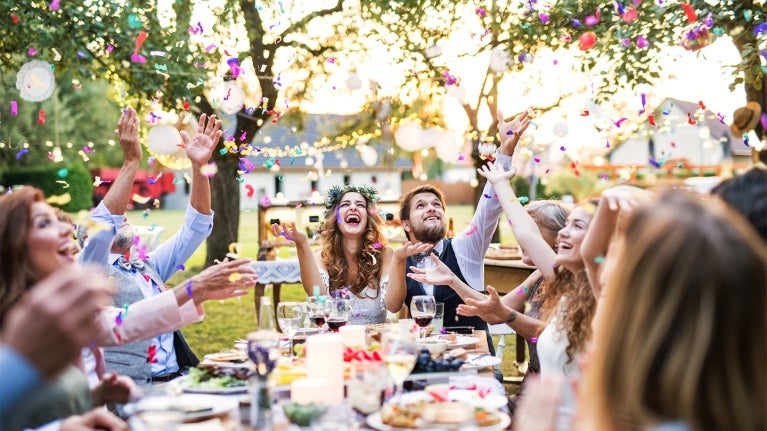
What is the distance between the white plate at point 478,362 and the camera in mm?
2941

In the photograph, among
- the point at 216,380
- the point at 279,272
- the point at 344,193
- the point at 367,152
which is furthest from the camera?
the point at 367,152

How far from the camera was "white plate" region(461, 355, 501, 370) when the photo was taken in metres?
2.94

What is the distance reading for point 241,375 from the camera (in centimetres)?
272

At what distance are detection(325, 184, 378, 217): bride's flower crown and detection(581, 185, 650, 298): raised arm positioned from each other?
256 cm

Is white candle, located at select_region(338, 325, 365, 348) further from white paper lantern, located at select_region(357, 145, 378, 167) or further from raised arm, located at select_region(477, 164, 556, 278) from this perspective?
white paper lantern, located at select_region(357, 145, 378, 167)

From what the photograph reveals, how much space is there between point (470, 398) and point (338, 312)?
3.77 ft

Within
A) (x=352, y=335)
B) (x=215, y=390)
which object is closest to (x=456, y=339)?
(x=352, y=335)

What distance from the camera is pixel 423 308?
332cm

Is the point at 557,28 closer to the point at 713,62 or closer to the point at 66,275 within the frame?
the point at 713,62

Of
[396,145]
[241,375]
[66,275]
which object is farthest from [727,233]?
[396,145]

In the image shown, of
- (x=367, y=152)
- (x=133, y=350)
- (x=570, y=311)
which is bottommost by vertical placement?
(x=133, y=350)

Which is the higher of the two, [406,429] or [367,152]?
[367,152]

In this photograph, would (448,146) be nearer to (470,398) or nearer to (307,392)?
(470,398)

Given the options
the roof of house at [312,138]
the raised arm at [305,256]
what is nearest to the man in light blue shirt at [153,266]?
the raised arm at [305,256]
